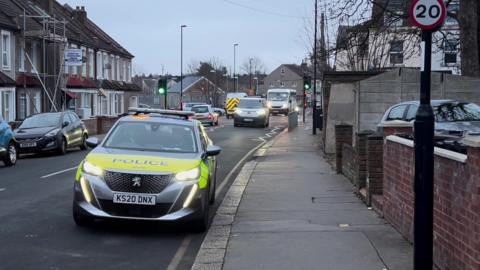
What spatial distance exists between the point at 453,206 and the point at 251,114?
35.3 m

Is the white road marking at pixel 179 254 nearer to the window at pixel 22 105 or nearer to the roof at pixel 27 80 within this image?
the roof at pixel 27 80

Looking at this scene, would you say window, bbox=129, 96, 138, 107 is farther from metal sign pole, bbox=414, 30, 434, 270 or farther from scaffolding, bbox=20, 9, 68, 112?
metal sign pole, bbox=414, 30, 434, 270

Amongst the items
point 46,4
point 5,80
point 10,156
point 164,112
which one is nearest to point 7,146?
point 10,156

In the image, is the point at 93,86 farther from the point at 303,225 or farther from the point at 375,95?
the point at 303,225

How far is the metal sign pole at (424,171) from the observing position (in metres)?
5.13

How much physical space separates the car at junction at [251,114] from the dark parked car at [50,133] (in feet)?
55.8

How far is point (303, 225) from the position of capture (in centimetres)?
867

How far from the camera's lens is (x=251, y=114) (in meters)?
40.9

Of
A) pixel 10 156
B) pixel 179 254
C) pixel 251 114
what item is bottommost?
pixel 179 254

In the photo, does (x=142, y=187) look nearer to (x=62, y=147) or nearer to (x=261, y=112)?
(x=62, y=147)

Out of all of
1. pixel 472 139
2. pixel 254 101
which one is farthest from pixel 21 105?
pixel 472 139

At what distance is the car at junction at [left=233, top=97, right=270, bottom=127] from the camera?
1612 inches

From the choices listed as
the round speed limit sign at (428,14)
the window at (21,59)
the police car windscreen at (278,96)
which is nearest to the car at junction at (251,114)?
the window at (21,59)

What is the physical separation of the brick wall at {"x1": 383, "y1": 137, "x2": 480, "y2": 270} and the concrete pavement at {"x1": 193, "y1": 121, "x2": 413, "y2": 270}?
0.46 metres
